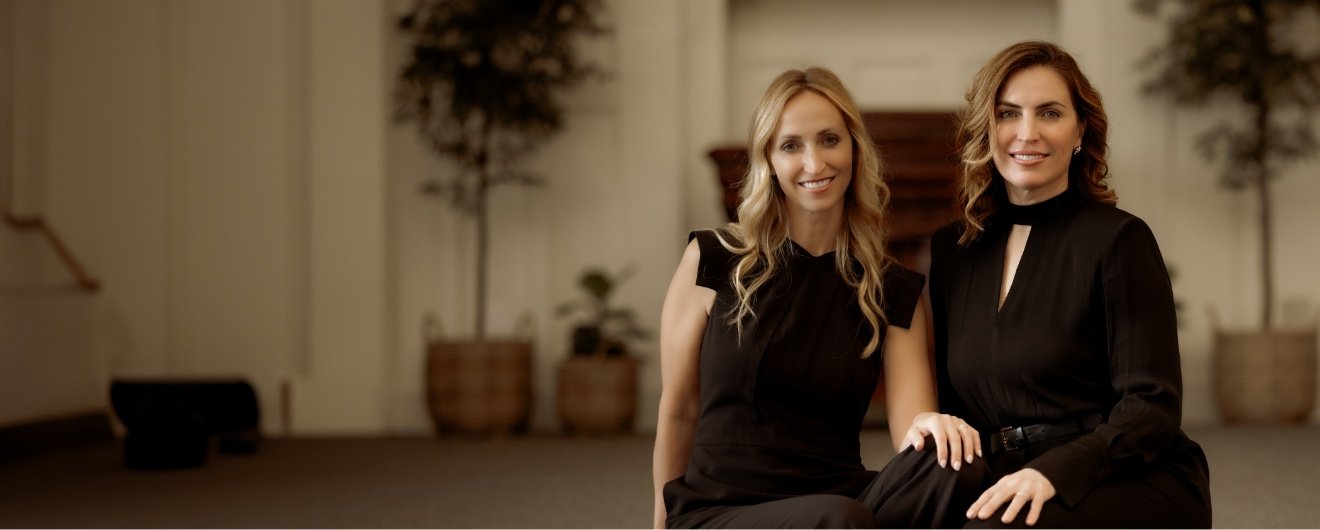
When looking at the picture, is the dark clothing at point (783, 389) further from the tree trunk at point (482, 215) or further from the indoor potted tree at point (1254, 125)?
the indoor potted tree at point (1254, 125)

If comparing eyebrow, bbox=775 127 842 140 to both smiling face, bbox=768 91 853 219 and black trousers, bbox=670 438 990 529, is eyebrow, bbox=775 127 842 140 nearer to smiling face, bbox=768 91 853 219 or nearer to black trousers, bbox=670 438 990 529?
smiling face, bbox=768 91 853 219

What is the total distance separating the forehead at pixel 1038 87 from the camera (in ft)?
5.60

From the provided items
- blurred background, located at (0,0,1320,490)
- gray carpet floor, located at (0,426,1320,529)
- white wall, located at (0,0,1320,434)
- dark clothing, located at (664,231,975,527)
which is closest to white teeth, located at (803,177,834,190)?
dark clothing, located at (664,231,975,527)

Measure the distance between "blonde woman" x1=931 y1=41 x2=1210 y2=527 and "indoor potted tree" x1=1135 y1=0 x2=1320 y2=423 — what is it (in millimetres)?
3592

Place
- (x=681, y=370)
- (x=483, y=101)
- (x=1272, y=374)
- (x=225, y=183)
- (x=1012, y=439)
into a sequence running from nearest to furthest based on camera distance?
(x=1012, y=439)
(x=681, y=370)
(x=483, y=101)
(x=1272, y=374)
(x=225, y=183)

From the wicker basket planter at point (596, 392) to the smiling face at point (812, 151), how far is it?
3126 millimetres

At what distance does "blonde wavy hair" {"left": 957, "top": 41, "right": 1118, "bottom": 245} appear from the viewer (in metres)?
1.72

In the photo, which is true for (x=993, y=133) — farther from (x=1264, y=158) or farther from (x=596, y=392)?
(x=1264, y=158)

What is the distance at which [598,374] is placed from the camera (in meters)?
4.80

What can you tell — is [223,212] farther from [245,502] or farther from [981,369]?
[981,369]

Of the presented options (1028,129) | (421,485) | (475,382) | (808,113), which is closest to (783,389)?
(808,113)

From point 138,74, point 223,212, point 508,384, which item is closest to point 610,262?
point 508,384

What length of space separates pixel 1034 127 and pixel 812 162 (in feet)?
1.10

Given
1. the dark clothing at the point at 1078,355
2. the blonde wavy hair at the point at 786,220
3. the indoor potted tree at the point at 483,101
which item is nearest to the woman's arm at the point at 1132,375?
the dark clothing at the point at 1078,355
